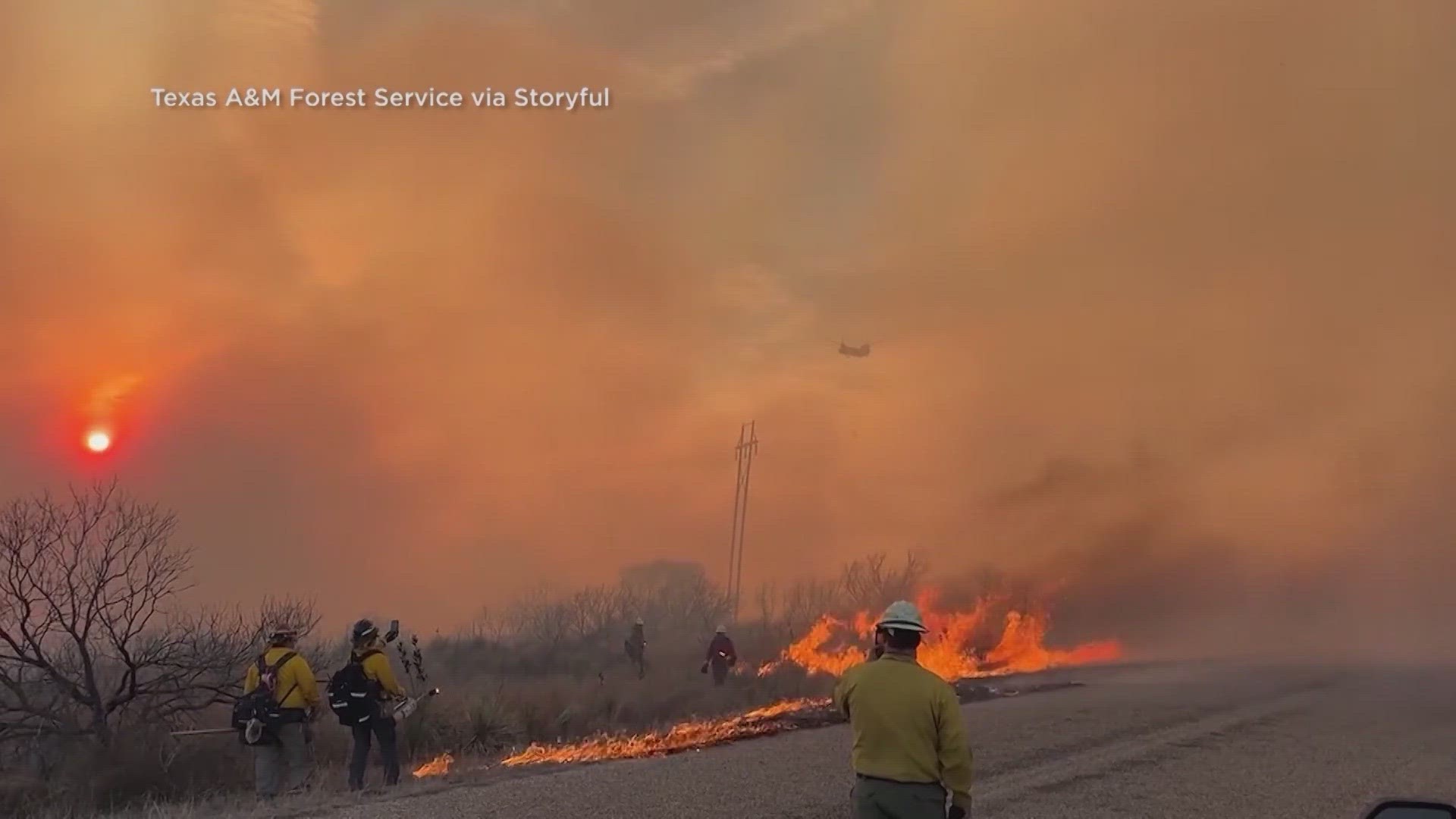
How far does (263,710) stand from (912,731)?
29.4ft

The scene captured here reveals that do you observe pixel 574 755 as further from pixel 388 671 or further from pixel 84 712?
pixel 84 712

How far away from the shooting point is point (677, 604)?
4719 cm

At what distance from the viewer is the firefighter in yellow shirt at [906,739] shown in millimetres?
5391

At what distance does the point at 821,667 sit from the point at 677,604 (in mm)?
20182

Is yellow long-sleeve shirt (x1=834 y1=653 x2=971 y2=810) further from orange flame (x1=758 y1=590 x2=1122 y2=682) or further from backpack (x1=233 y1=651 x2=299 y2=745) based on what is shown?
orange flame (x1=758 y1=590 x2=1122 y2=682)

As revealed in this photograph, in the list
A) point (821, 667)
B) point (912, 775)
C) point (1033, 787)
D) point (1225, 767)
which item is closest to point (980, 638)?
point (821, 667)

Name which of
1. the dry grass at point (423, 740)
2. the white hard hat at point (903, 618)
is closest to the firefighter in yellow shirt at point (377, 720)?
the dry grass at point (423, 740)

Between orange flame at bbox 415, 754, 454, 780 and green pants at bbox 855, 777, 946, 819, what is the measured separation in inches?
353

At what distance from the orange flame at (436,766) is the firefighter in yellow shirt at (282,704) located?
4.71 feet

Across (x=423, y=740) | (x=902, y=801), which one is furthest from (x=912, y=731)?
(x=423, y=740)

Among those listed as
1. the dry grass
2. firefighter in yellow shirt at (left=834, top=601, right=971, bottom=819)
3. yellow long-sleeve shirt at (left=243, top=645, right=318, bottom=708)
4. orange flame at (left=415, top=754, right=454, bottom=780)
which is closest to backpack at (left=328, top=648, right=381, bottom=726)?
yellow long-sleeve shirt at (left=243, top=645, right=318, bottom=708)

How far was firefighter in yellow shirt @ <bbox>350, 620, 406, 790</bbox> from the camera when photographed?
484 inches

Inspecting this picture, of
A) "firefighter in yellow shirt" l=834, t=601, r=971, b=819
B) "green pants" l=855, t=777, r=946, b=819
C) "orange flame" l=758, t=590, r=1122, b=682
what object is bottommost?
"orange flame" l=758, t=590, r=1122, b=682

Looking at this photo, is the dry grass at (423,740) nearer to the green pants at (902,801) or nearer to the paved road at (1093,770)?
the paved road at (1093,770)
